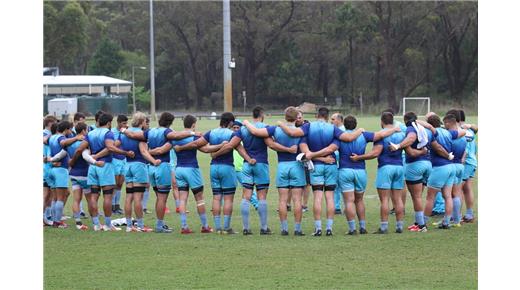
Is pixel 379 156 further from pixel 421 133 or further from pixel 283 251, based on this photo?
pixel 283 251

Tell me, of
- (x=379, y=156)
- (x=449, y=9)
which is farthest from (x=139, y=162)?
(x=449, y=9)

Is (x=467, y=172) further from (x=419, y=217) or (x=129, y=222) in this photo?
(x=129, y=222)

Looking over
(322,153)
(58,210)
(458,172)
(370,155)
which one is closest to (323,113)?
(322,153)

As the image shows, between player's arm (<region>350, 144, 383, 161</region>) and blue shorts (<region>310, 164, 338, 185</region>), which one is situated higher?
player's arm (<region>350, 144, 383, 161</region>)

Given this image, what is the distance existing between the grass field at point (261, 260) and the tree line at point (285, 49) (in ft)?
200

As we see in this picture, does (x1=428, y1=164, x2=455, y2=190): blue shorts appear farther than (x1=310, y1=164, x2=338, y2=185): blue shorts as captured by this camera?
Yes

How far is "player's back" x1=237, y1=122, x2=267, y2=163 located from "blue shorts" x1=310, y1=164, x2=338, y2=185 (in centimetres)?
80

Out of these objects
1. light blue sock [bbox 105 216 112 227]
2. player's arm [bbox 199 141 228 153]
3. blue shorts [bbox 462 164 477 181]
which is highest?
player's arm [bbox 199 141 228 153]

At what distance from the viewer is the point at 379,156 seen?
1348 centimetres

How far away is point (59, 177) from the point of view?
14.7m

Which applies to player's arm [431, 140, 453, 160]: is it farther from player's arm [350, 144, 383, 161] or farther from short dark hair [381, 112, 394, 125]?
player's arm [350, 144, 383, 161]

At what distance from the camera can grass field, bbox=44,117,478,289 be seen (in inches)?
390

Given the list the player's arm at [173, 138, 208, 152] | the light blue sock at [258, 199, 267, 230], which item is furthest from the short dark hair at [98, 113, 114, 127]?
the light blue sock at [258, 199, 267, 230]

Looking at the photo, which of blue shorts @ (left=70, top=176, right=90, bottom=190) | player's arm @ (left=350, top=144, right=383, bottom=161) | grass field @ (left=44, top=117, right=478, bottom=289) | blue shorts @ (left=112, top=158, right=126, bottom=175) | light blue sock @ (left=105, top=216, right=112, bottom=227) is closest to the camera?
grass field @ (left=44, top=117, right=478, bottom=289)
